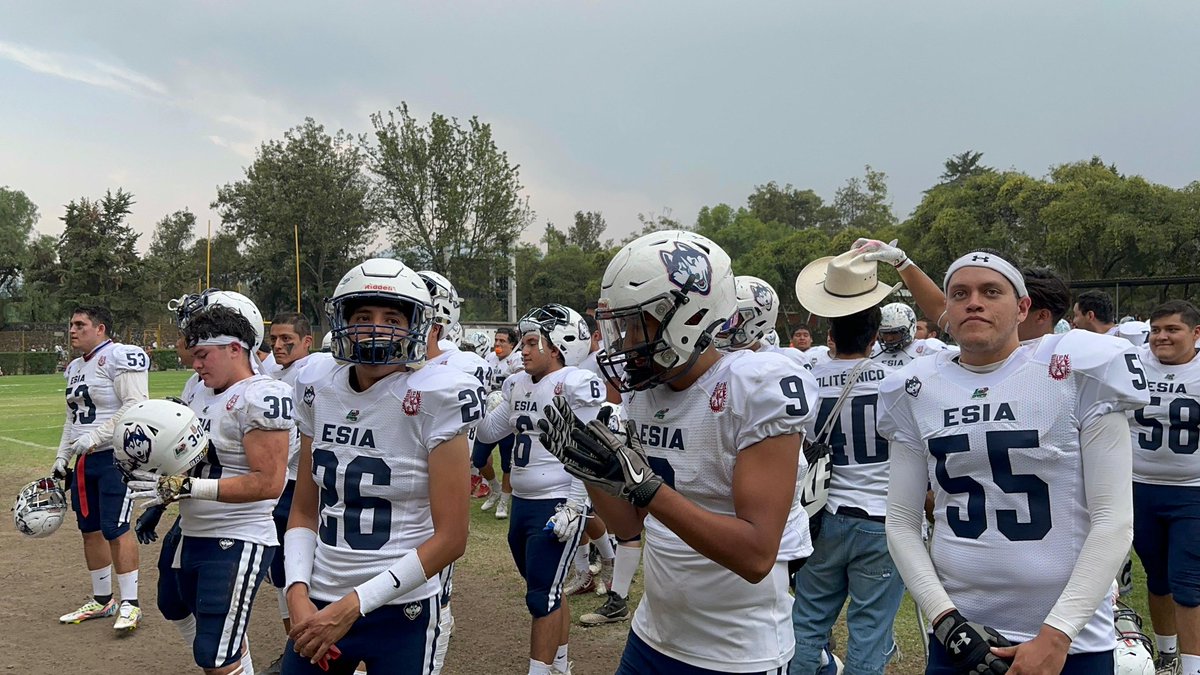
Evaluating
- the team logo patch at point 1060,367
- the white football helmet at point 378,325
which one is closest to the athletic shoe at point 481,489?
the white football helmet at point 378,325

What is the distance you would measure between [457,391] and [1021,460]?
217cm

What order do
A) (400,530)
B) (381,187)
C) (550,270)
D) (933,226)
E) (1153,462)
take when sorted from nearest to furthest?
1. (400,530)
2. (1153,462)
3. (933,226)
4. (381,187)
5. (550,270)

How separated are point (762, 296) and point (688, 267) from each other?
376 centimetres

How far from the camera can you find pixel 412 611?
342cm

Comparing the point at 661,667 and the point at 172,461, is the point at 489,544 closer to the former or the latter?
the point at 172,461

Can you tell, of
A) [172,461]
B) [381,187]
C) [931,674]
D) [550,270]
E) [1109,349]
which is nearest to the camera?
[1109,349]

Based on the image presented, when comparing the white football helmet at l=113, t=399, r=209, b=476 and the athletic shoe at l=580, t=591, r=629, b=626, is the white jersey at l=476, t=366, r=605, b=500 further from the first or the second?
the white football helmet at l=113, t=399, r=209, b=476

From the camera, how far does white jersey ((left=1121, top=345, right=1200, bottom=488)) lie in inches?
228

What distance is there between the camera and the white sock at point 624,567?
23.9 feet

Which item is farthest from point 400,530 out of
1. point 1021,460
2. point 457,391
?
point 1021,460

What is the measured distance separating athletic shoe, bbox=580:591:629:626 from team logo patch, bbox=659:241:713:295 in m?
5.16

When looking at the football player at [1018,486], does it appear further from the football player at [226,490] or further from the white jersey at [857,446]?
the football player at [226,490]

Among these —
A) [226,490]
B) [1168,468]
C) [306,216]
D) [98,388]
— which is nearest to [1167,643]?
[1168,468]

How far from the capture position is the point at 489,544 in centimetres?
980
